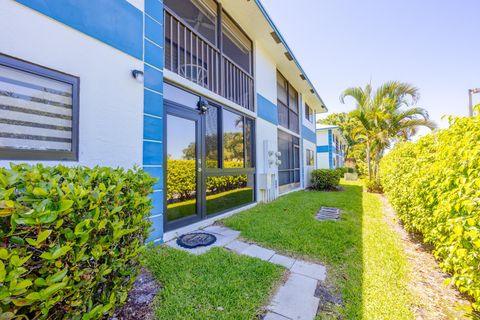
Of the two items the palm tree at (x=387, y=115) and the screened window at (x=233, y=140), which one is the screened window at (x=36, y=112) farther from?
the palm tree at (x=387, y=115)

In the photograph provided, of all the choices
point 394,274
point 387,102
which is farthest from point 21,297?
point 387,102

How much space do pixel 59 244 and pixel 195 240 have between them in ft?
9.11

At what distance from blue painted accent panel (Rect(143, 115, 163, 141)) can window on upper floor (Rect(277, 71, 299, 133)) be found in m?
6.60

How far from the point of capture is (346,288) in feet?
8.21

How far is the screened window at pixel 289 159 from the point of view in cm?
950

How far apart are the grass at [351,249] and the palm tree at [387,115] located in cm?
583

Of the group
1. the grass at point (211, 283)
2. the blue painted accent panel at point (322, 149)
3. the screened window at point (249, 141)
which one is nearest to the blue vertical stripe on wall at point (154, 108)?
the grass at point (211, 283)

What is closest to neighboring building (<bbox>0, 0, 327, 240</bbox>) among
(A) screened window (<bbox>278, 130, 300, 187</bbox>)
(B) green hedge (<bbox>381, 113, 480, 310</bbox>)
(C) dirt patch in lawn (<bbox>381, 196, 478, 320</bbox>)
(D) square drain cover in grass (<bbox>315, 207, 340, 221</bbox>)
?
(A) screened window (<bbox>278, 130, 300, 187</bbox>)

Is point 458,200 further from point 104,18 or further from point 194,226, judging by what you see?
point 104,18

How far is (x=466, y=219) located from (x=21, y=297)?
3.16m

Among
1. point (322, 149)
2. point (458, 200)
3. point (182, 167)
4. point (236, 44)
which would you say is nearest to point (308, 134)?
point (236, 44)

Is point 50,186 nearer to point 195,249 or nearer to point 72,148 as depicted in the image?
point 72,148

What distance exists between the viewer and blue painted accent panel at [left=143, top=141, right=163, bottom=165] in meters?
3.39

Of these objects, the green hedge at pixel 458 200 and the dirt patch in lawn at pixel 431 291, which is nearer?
the green hedge at pixel 458 200
